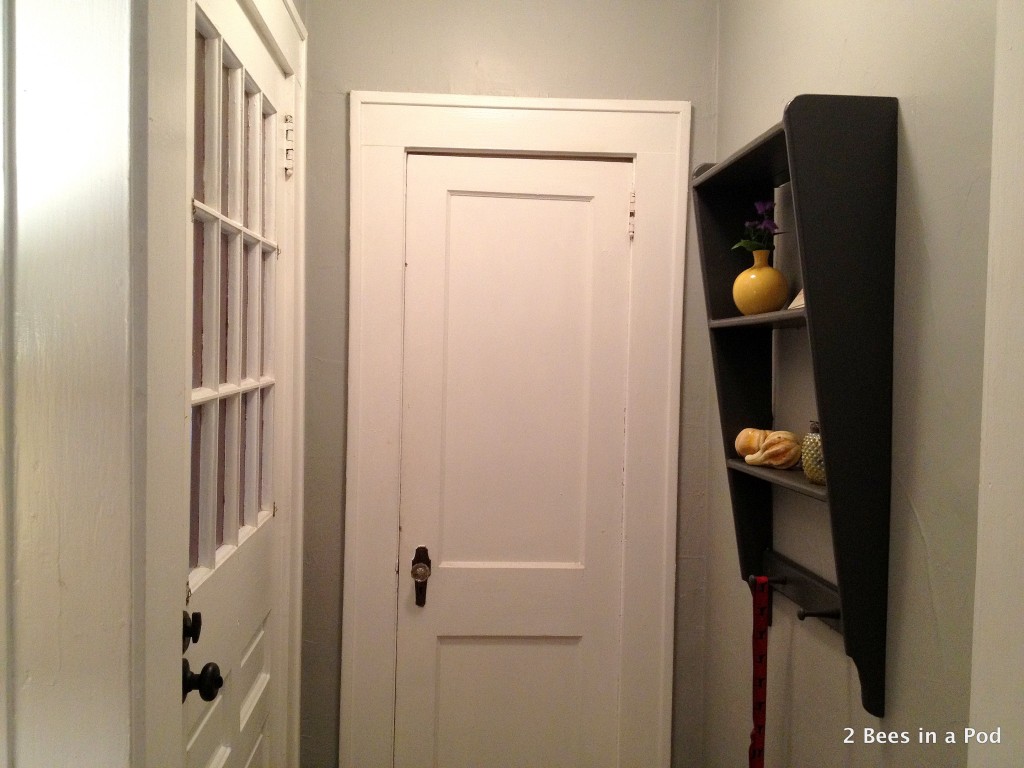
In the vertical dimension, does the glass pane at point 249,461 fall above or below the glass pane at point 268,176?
below

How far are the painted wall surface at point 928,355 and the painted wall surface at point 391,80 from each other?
515mm

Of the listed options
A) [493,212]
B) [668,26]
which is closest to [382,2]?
[493,212]

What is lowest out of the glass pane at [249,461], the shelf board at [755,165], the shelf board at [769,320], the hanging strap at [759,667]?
the hanging strap at [759,667]

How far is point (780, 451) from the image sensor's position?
1184mm

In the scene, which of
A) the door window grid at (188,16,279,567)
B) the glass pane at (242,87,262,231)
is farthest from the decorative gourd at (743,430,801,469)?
the glass pane at (242,87,262,231)

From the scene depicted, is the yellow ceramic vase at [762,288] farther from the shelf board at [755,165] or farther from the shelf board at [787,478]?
the shelf board at [787,478]

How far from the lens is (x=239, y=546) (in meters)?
1.24

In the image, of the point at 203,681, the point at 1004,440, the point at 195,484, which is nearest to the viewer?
the point at 1004,440

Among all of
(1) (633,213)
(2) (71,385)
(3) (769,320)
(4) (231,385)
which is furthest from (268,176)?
(3) (769,320)

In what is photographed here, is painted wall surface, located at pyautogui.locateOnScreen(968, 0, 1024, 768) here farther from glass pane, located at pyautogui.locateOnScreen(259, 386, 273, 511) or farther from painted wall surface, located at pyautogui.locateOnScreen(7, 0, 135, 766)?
glass pane, located at pyautogui.locateOnScreen(259, 386, 273, 511)

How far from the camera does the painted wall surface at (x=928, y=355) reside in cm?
85

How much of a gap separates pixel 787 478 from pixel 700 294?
0.66 m

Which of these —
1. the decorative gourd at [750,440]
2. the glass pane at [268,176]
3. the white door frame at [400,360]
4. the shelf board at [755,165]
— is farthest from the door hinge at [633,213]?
the glass pane at [268,176]

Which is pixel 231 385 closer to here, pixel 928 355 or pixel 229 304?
pixel 229 304
